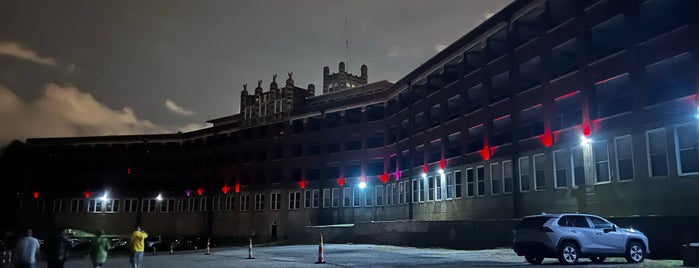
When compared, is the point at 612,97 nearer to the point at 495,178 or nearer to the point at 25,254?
the point at 495,178

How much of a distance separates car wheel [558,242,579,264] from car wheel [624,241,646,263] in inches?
77.7

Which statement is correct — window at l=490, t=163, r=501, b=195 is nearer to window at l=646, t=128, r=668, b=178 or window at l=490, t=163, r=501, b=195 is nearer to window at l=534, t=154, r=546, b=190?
window at l=534, t=154, r=546, b=190

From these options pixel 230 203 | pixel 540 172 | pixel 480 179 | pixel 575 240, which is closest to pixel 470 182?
pixel 480 179

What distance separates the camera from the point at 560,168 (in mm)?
33969

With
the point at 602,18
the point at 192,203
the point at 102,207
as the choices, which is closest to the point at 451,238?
the point at 602,18

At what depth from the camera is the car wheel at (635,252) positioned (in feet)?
63.6

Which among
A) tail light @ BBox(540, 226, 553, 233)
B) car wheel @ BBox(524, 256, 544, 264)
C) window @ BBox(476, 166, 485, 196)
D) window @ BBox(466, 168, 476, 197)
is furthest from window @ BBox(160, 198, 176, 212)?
tail light @ BBox(540, 226, 553, 233)

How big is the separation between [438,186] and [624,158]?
19619 millimetres

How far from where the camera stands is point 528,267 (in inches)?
733

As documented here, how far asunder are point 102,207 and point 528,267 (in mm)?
76837

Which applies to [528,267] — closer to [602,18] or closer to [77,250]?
[602,18]

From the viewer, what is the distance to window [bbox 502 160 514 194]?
3844cm

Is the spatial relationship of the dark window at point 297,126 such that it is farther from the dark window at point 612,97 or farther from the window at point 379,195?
the dark window at point 612,97

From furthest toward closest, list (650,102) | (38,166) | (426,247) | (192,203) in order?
(38,166) → (192,203) → (426,247) → (650,102)
